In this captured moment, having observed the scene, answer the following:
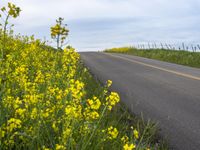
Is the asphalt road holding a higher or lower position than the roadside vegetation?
lower

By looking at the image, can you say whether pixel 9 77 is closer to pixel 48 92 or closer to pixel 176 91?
pixel 48 92

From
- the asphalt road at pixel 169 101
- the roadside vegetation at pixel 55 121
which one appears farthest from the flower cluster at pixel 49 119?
→ the asphalt road at pixel 169 101

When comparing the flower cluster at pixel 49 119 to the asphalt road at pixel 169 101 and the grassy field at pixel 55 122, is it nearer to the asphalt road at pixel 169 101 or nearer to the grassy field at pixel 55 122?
the grassy field at pixel 55 122

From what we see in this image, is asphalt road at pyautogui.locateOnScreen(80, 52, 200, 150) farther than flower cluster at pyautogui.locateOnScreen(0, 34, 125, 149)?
Yes

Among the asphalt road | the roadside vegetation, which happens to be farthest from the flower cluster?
the asphalt road

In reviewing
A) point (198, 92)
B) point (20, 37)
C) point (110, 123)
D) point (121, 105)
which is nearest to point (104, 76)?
point (20, 37)

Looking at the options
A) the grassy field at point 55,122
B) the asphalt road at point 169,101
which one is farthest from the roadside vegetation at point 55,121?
the asphalt road at point 169,101

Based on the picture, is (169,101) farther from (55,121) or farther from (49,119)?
(55,121)

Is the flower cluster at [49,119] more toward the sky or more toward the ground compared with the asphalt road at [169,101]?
more toward the sky

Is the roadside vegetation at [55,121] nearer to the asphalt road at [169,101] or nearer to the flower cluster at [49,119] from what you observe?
the flower cluster at [49,119]

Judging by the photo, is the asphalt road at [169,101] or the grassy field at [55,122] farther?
the asphalt road at [169,101]

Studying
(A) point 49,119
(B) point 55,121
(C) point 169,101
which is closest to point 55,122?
(B) point 55,121

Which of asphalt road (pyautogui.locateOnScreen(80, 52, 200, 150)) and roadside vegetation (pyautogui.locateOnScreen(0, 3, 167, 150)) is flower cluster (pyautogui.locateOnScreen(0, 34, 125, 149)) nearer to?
roadside vegetation (pyautogui.locateOnScreen(0, 3, 167, 150))

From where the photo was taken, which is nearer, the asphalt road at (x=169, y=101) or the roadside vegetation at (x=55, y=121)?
the roadside vegetation at (x=55, y=121)
